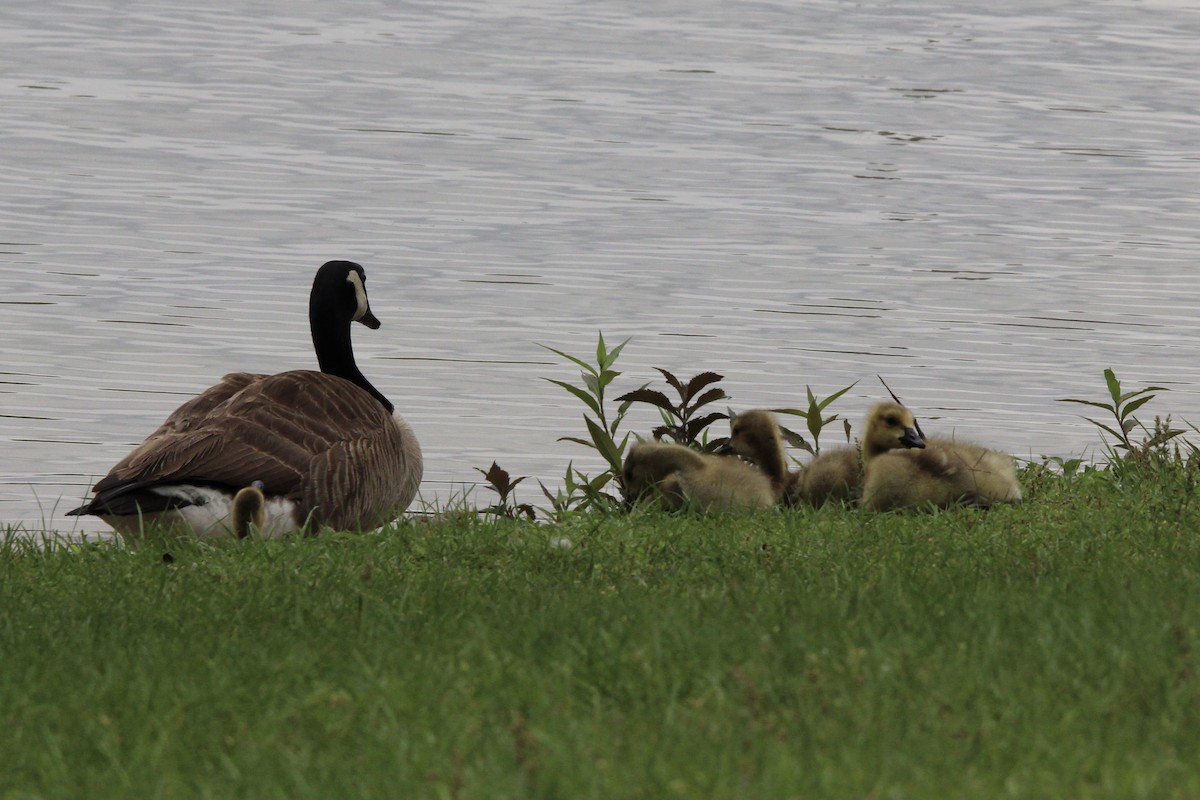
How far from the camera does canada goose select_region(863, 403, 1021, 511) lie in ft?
29.2

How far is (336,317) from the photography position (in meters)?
11.0

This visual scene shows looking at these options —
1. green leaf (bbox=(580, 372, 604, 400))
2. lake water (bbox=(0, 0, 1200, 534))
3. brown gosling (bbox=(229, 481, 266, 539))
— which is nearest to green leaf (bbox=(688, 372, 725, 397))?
green leaf (bbox=(580, 372, 604, 400))

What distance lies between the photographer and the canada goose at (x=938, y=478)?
8.91 m

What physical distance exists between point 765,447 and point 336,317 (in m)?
2.79

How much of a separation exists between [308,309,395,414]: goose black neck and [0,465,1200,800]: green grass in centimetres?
315

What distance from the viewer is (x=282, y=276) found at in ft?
55.1

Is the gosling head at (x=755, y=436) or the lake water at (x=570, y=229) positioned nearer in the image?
the gosling head at (x=755, y=436)

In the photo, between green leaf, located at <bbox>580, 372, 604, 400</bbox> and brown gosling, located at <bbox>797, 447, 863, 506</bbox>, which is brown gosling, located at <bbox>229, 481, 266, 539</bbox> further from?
brown gosling, located at <bbox>797, 447, 863, 506</bbox>

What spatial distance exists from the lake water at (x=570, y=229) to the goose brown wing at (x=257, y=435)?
119 cm

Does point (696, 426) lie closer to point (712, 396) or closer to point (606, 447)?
point (712, 396)

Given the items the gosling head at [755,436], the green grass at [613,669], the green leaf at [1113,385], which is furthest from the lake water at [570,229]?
the green grass at [613,669]

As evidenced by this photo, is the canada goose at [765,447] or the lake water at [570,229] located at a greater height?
the lake water at [570,229]

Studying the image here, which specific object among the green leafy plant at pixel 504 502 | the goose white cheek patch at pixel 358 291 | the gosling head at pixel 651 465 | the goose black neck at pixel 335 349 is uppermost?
the goose white cheek patch at pixel 358 291

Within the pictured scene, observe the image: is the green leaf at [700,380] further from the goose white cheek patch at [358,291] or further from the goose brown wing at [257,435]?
the goose white cheek patch at [358,291]
